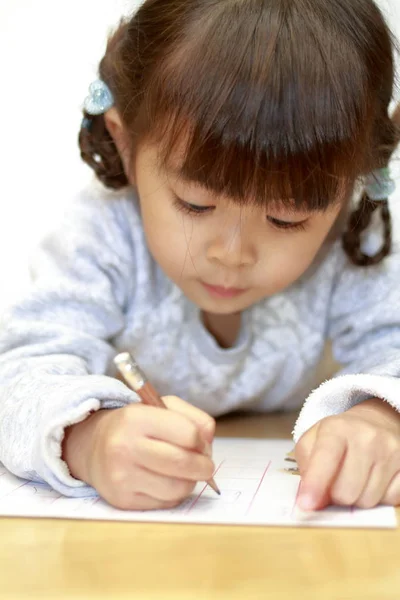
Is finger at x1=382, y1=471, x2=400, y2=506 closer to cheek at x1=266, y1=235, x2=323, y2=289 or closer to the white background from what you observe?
cheek at x1=266, y1=235, x2=323, y2=289

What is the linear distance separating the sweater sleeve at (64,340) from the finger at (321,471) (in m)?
0.16

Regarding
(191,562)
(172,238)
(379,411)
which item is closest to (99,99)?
(172,238)

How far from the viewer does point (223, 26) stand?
68 centimetres

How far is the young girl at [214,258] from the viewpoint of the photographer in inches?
24.9

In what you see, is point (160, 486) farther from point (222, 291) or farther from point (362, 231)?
point (362, 231)

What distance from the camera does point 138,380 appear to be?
24.1 inches

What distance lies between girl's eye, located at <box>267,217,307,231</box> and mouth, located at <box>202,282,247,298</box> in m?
0.08

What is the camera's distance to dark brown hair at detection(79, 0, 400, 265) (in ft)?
2.14

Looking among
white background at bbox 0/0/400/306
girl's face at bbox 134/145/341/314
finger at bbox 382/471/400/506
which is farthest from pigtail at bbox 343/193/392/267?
white background at bbox 0/0/400/306

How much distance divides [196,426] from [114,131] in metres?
0.39

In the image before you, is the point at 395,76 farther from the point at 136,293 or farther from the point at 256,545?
the point at 256,545

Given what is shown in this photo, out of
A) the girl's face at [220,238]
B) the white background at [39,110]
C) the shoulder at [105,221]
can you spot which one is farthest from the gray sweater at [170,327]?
the white background at [39,110]

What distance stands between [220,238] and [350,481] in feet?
0.76

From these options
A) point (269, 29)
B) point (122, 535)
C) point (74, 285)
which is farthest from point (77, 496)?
point (269, 29)
